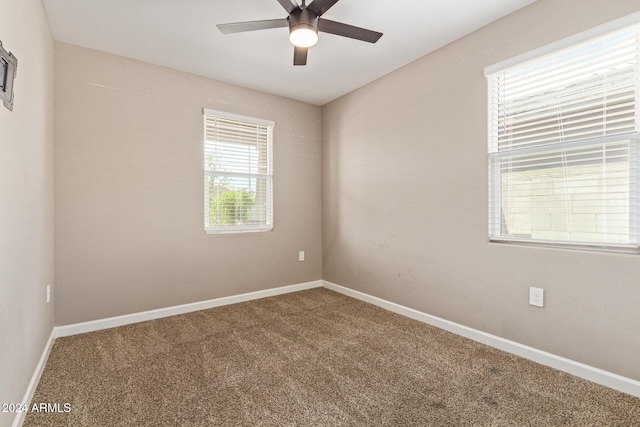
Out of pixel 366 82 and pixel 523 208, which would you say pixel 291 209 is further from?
pixel 523 208

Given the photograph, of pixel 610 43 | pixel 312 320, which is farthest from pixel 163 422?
pixel 610 43

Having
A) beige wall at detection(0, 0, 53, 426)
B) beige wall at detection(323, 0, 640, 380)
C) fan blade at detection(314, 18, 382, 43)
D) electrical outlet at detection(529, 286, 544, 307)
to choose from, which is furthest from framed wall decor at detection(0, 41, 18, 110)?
electrical outlet at detection(529, 286, 544, 307)

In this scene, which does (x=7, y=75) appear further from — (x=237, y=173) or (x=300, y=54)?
(x=237, y=173)

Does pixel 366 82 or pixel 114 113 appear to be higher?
pixel 366 82

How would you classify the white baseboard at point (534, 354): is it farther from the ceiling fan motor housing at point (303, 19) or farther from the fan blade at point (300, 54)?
the ceiling fan motor housing at point (303, 19)

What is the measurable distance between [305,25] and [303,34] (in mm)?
60

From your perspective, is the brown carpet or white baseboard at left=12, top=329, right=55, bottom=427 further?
the brown carpet

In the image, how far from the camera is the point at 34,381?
1.88 meters

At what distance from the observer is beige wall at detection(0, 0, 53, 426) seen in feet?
4.69

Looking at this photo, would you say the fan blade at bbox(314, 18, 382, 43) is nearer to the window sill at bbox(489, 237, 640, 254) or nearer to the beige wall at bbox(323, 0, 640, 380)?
the beige wall at bbox(323, 0, 640, 380)

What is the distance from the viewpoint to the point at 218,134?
3559mm

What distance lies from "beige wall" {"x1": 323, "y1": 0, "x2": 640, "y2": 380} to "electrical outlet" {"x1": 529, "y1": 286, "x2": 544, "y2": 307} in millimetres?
→ 35

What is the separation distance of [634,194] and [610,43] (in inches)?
36.9

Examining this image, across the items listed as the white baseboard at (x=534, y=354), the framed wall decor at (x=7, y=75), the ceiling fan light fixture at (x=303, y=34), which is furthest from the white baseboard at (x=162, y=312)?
the ceiling fan light fixture at (x=303, y=34)
